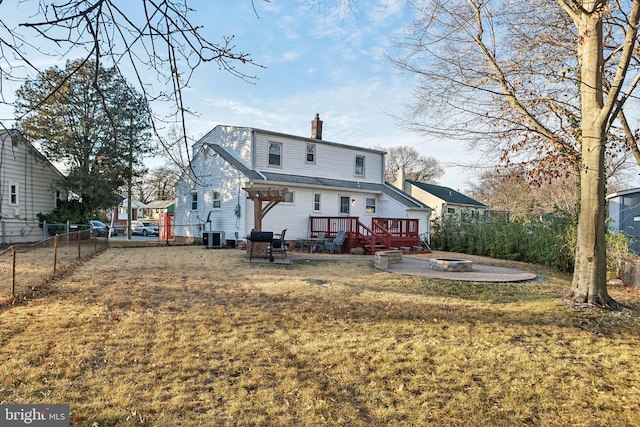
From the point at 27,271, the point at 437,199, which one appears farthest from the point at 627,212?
the point at 27,271

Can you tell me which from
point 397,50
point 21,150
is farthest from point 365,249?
point 21,150

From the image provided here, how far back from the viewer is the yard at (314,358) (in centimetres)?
312

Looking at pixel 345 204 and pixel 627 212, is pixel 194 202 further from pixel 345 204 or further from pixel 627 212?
pixel 627 212

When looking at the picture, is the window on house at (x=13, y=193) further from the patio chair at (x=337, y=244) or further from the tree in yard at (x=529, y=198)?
the tree in yard at (x=529, y=198)

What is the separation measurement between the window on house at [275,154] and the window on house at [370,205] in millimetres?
5542

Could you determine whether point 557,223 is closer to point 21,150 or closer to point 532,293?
point 532,293

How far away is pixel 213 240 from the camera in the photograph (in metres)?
17.3

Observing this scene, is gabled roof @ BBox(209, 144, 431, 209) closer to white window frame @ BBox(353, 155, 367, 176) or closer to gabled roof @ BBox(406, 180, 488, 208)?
white window frame @ BBox(353, 155, 367, 176)

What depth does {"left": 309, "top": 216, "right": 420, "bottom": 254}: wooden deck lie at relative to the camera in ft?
53.3

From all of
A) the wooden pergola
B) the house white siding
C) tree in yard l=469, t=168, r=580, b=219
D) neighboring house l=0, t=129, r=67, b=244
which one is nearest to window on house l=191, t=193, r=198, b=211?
the house white siding

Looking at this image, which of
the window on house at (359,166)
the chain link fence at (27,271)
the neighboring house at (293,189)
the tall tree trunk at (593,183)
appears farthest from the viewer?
the window on house at (359,166)

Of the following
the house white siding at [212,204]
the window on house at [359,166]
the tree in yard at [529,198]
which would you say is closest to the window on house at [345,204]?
the window on house at [359,166]

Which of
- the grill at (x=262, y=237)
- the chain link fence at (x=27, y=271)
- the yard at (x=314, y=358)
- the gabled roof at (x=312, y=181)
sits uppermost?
the gabled roof at (x=312, y=181)

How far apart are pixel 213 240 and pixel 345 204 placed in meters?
7.14
